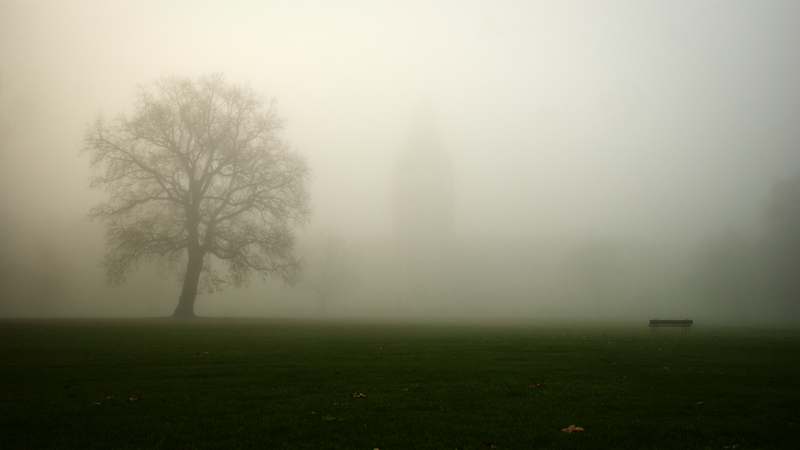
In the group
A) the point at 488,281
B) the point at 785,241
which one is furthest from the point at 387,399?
the point at 488,281

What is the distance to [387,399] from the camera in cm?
772

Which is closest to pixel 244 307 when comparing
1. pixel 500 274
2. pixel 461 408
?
pixel 500 274

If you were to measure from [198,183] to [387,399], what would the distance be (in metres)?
33.0

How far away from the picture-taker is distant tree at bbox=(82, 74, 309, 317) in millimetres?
32250

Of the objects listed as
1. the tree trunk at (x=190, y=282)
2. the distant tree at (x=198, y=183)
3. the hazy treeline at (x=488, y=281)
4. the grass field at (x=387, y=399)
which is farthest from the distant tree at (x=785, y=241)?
the tree trunk at (x=190, y=282)

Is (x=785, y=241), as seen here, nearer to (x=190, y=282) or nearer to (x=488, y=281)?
(x=488, y=281)

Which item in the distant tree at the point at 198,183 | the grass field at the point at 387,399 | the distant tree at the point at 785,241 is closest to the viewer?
the grass field at the point at 387,399

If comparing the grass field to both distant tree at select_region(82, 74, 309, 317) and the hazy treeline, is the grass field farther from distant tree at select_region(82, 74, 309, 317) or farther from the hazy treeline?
the hazy treeline

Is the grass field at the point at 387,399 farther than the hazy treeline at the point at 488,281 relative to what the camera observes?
No

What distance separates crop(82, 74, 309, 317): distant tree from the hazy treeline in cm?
1696

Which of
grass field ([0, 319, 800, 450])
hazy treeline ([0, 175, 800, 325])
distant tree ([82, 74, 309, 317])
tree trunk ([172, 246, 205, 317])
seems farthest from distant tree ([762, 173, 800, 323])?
tree trunk ([172, 246, 205, 317])

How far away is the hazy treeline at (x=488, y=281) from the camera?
67.0 meters

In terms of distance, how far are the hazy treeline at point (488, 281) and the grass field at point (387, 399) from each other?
4136 centimetres

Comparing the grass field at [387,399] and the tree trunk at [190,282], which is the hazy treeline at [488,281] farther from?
the grass field at [387,399]
